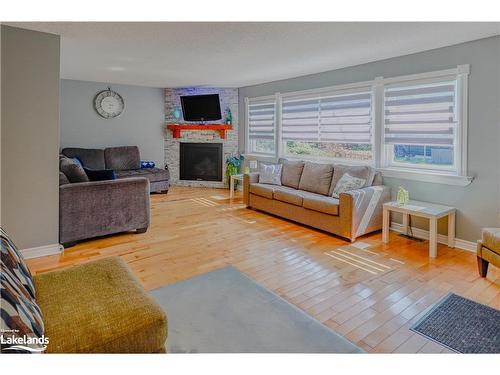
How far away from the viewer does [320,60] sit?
4.30 meters

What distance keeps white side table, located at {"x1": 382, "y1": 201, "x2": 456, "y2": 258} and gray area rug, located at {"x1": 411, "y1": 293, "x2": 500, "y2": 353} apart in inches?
36.8

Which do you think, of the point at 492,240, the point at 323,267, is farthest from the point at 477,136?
the point at 323,267

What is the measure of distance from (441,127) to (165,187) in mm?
4967

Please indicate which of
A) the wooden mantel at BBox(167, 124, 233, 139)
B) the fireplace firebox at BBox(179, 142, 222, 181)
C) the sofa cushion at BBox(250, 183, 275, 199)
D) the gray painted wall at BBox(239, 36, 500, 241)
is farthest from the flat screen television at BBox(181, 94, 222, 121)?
the gray painted wall at BBox(239, 36, 500, 241)

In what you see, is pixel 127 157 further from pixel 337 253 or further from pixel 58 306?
pixel 58 306

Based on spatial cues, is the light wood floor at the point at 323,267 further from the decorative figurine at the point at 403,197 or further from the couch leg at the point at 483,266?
the decorative figurine at the point at 403,197

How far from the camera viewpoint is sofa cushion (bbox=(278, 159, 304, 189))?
5.10 metres

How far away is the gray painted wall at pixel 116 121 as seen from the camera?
6414 millimetres

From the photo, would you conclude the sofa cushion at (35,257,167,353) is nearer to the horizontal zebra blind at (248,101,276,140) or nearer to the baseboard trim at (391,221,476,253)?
the baseboard trim at (391,221,476,253)

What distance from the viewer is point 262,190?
5.10 meters

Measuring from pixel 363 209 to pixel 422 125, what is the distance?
4.07 feet

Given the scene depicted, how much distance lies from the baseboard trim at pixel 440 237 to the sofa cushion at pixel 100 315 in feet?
11.3
